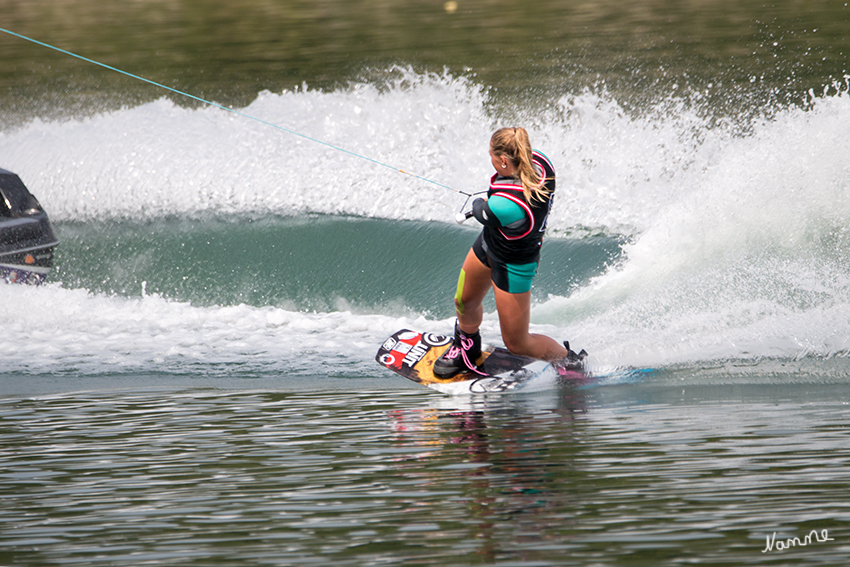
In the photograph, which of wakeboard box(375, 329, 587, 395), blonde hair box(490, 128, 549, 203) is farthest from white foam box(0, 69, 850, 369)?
blonde hair box(490, 128, 549, 203)

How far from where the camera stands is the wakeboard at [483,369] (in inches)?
213

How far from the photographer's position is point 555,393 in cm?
515

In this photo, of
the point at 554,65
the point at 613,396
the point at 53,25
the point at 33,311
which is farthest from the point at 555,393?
the point at 53,25

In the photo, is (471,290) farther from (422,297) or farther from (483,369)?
(422,297)

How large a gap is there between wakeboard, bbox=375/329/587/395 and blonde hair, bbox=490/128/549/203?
110cm

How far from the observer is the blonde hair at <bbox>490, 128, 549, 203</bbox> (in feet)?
15.7

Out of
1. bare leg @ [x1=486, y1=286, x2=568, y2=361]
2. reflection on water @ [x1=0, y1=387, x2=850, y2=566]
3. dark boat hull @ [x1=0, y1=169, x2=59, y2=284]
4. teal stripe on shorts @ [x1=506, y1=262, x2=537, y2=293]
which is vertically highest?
dark boat hull @ [x1=0, y1=169, x2=59, y2=284]

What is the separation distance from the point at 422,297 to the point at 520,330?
3.46 m

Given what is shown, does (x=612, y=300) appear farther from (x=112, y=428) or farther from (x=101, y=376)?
(x=112, y=428)

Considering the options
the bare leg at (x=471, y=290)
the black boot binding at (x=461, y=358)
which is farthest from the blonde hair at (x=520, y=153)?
the black boot binding at (x=461, y=358)

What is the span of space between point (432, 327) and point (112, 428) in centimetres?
358

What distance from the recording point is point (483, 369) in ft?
18.1

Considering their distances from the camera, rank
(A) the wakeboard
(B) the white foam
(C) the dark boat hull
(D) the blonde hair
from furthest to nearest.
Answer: (C) the dark boat hull
(B) the white foam
(A) the wakeboard
(D) the blonde hair

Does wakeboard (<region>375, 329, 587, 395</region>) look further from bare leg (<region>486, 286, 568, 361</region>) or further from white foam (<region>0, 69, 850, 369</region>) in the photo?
white foam (<region>0, 69, 850, 369</region>)
